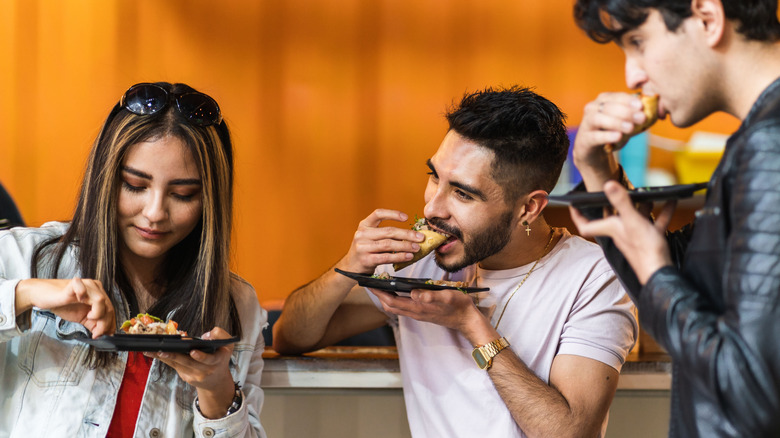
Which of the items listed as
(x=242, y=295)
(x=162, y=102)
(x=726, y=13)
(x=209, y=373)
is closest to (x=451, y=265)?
(x=242, y=295)

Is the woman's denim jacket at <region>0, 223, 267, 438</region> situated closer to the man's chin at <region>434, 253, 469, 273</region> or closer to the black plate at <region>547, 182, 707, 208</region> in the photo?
the man's chin at <region>434, 253, 469, 273</region>

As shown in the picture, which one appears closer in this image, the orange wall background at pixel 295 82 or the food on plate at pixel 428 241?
the food on plate at pixel 428 241

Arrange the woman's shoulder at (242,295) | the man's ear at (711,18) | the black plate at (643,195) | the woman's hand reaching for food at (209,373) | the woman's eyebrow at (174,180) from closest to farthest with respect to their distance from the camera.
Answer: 1. the man's ear at (711,18)
2. the black plate at (643,195)
3. the woman's hand reaching for food at (209,373)
4. the woman's eyebrow at (174,180)
5. the woman's shoulder at (242,295)

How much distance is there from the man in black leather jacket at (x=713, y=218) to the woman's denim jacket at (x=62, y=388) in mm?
1281

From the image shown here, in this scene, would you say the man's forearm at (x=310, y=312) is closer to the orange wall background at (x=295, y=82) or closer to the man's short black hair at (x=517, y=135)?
the man's short black hair at (x=517, y=135)

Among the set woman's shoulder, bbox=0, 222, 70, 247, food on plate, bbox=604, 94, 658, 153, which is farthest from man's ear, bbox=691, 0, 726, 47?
woman's shoulder, bbox=0, 222, 70, 247

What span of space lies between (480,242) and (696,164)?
3.09 m

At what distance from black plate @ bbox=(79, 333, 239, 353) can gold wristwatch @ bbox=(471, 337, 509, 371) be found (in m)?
0.81

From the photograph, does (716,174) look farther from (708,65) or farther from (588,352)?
(588,352)

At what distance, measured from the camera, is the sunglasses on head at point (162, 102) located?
87.6 inches

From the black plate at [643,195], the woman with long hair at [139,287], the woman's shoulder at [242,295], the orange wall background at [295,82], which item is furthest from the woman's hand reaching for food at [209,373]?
the orange wall background at [295,82]

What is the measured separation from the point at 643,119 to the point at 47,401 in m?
1.68

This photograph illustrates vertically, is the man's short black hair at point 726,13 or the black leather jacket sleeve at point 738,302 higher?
the man's short black hair at point 726,13

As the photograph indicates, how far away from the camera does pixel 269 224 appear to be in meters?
5.51
